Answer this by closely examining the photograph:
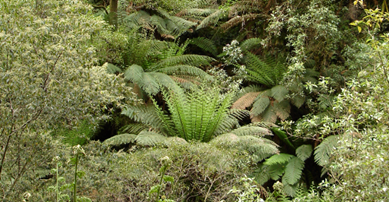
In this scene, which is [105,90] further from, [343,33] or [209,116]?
[343,33]

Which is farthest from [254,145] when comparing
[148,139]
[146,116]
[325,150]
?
[146,116]

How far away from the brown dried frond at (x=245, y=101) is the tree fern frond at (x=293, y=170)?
41.0 inches

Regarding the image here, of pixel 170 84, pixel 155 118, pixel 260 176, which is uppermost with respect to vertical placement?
pixel 170 84

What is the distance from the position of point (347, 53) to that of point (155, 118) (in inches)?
111

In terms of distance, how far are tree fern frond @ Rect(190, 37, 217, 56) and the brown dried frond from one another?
188 cm

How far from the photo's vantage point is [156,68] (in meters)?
5.91

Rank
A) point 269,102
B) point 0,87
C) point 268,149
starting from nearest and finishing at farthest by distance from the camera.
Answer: point 0,87, point 268,149, point 269,102

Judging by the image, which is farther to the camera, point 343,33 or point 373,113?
point 343,33

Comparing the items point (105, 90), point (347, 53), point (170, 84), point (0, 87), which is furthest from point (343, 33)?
point (0, 87)

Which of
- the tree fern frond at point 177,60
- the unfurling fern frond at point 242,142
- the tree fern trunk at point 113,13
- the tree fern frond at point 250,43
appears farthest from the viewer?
the tree fern frond at point 250,43

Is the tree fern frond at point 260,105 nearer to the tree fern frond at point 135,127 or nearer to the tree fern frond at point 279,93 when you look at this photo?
the tree fern frond at point 279,93

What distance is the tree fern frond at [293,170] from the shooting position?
4.56 metres

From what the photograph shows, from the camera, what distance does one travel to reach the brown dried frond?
5.36 m

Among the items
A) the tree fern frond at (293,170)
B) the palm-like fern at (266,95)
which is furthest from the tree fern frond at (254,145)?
the palm-like fern at (266,95)
